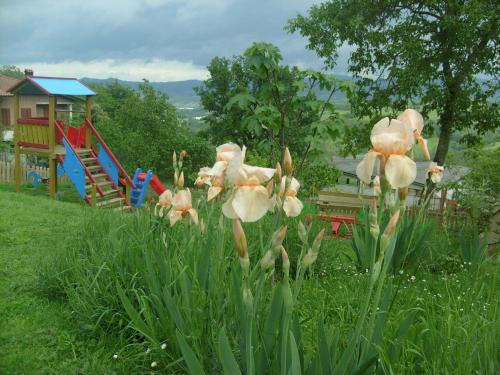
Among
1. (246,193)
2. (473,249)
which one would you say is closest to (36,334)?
(246,193)

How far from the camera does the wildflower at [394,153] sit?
4.66 feet

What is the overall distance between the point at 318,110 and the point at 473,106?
6.90 metres

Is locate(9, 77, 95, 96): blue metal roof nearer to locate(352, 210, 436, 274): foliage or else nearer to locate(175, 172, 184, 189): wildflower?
locate(352, 210, 436, 274): foliage

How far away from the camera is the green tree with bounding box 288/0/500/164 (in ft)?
31.9

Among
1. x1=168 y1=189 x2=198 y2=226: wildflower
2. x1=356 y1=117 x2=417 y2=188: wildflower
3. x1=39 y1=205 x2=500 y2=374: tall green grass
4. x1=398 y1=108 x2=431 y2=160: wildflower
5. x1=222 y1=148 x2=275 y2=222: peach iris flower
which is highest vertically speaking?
x1=398 y1=108 x2=431 y2=160: wildflower

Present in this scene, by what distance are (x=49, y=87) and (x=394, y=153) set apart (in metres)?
11.1

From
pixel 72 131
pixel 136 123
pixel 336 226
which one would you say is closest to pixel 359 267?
pixel 336 226

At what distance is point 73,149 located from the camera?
10531 mm

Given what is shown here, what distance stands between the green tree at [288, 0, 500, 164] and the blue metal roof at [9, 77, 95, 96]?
5.49 metres

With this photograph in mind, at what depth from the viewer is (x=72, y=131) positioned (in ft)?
39.4

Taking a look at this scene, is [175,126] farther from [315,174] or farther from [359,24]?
[359,24]

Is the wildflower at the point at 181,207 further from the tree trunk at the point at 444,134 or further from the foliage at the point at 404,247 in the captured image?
the tree trunk at the point at 444,134

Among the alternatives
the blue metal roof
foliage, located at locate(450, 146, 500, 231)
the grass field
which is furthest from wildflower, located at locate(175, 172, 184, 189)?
the blue metal roof

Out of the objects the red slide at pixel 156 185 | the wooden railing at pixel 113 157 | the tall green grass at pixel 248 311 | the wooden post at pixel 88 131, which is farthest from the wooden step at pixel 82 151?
the tall green grass at pixel 248 311
